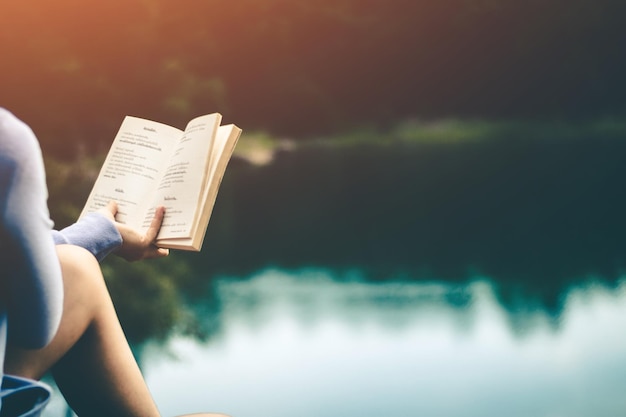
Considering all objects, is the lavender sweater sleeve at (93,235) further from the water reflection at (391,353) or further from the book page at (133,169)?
the water reflection at (391,353)

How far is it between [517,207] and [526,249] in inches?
4.5

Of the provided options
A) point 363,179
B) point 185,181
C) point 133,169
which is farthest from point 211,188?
point 363,179

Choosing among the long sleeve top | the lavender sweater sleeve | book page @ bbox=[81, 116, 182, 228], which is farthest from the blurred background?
the long sleeve top

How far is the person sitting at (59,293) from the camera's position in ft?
1.91

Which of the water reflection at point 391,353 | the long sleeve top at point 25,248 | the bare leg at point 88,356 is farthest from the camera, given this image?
the water reflection at point 391,353

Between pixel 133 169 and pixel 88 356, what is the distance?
29 cm

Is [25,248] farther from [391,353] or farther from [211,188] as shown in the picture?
[391,353]

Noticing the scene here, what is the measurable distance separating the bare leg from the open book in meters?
0.14

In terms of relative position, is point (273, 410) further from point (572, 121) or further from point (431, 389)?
point (572, 121)

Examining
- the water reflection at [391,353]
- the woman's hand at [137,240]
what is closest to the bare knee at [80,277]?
the woman's hand at [137,240]

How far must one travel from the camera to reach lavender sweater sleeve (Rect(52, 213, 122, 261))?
817mm

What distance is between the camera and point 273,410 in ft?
5.92

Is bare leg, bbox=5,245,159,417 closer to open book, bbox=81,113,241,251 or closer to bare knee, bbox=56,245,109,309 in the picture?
bare knee, bbox=56,245,109,309

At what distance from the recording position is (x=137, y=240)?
0.89m
